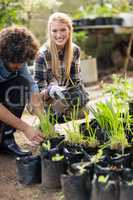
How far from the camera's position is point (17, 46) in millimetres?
2688

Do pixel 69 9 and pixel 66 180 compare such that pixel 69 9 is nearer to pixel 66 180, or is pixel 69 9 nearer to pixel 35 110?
pixel 35 110

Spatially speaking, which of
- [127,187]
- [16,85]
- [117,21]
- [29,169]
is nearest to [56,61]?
[16,85]

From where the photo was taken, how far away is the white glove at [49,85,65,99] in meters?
3.19

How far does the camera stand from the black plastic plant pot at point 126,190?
203 cm

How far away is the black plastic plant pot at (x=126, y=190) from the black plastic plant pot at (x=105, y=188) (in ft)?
0.13

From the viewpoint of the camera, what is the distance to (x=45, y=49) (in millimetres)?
3312

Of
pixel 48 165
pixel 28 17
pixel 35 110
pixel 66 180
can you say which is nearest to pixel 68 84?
pixel 35 110

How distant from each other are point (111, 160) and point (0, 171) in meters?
0.86

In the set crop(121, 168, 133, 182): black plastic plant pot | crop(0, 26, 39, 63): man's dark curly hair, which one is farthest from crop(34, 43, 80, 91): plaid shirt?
crop(121, 168, 133, 182): black plastic plant pot

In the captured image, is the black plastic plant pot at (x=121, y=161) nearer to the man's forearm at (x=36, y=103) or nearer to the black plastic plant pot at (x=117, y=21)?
the man's forearm at (x=36, y=103)

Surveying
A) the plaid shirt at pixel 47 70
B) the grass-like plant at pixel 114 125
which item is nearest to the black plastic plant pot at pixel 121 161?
the grass-like plant at pixel 114 125

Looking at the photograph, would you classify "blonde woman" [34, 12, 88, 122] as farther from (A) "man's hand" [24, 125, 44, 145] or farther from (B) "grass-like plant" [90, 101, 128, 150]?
(B) "grass-like plant" [90, 101, 128, 150]

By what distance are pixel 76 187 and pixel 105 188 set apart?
0.62ft

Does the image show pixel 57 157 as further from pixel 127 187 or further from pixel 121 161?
pixel 127 187
